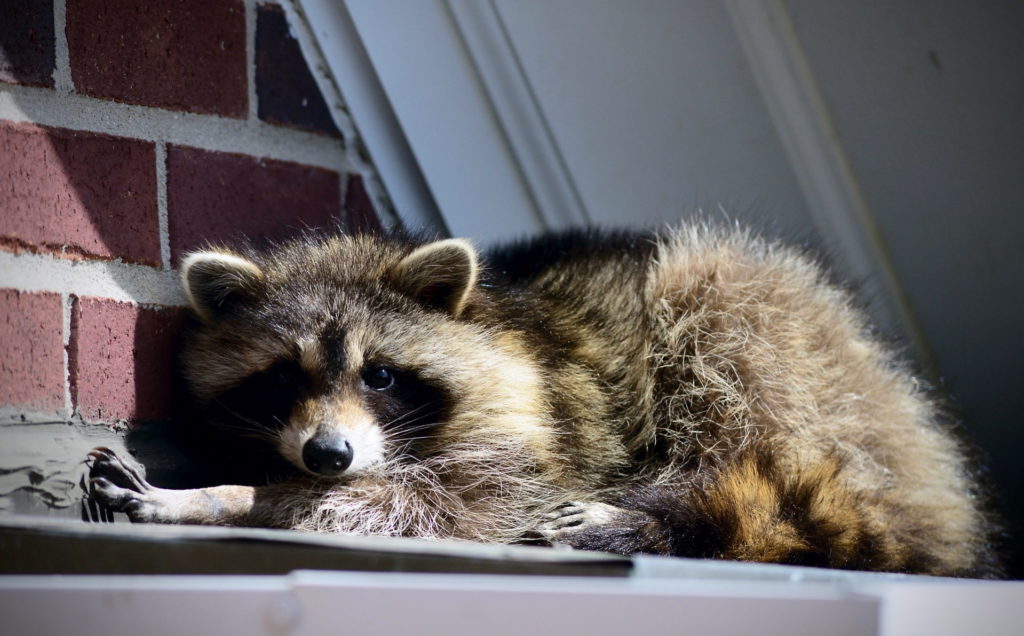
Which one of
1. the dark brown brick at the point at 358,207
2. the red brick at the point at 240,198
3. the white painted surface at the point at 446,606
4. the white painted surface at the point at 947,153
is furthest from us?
the dark brown brick at the point at 358,207

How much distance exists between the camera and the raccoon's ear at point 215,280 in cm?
142

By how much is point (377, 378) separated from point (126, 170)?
16.1 inches

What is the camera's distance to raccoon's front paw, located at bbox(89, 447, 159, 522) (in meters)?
1.19

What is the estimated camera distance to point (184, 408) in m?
1.46

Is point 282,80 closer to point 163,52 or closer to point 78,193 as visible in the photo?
point 163,52

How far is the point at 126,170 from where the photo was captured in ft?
4.39


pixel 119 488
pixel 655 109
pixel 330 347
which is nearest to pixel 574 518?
pixel 330 347

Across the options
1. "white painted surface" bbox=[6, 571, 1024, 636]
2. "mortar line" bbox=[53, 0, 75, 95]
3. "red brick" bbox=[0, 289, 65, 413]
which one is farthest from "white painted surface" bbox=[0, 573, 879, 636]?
"mortar line" bbox=[53, 0, 75, 95]

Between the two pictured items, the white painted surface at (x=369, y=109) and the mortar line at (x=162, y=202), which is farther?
the white painted surface at (x=369, y=109)

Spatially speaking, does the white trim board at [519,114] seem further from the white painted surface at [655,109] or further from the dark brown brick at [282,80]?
the dark brown brick at [282,80]

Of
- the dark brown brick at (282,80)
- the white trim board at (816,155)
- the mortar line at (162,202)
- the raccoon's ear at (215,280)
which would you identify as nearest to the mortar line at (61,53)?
the mortar line at (162,202)

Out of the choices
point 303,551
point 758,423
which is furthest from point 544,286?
point 303,551

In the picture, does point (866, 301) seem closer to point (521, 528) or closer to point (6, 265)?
point (521, 528)

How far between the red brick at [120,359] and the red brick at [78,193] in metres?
0.07
